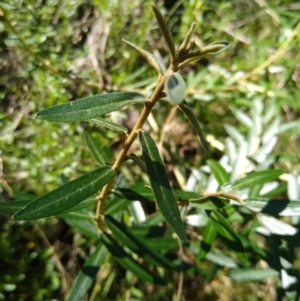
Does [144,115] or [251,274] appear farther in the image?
[251,274]

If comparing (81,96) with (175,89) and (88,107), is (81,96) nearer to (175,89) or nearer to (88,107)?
(88,107)

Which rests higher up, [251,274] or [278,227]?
[278,227]

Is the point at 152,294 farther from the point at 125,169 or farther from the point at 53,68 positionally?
the point at 53,68

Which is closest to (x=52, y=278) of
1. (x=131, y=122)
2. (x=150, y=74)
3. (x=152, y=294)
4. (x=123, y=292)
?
(x=123, y=292)

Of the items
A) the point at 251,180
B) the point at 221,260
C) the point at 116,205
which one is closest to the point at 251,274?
the point at 221,260

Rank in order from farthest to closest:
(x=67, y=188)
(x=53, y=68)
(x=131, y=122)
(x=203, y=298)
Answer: (x=131, y=122) < (x=203, y=298) < (x=53, y=68) < (x=67, y=188)
